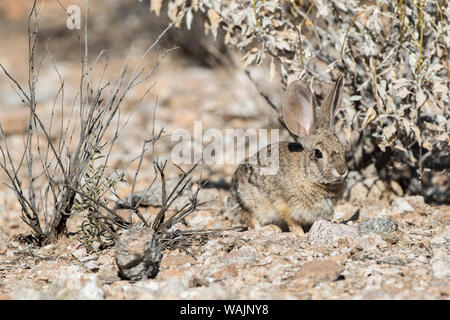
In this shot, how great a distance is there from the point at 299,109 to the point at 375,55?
0.84m

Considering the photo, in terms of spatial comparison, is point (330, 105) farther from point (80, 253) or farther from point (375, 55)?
point (80, 253)

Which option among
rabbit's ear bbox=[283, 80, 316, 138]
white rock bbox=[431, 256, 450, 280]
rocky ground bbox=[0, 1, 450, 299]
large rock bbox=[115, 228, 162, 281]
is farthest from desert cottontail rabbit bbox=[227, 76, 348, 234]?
large rock bbox=[115, 228, 162, 281]

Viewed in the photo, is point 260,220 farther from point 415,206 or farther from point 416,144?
point 416,144

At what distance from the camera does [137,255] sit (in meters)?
3.71

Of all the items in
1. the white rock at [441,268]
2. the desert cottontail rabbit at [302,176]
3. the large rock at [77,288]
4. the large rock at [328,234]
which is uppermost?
the desert cottontail rabbit at [302,176]

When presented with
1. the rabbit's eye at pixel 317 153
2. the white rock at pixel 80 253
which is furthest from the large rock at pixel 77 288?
the rabbit's eye at pixel 317 153

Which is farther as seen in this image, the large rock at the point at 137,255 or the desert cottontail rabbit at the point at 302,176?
the desert cottontail rabbit at the point at 302,176

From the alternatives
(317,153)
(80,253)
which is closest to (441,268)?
(317,153)

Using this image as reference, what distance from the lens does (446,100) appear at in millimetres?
5160

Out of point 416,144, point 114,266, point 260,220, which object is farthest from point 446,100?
point 114,266

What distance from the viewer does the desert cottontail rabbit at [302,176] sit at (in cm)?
508

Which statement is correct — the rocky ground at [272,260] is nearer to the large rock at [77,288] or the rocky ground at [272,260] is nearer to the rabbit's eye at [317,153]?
the large rock at [77,288]

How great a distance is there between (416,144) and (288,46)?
1.74 m

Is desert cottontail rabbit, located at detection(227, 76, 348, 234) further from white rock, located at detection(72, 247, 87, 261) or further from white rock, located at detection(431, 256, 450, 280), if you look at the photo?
white rock, located at detection(72, 247, 87, 261)
